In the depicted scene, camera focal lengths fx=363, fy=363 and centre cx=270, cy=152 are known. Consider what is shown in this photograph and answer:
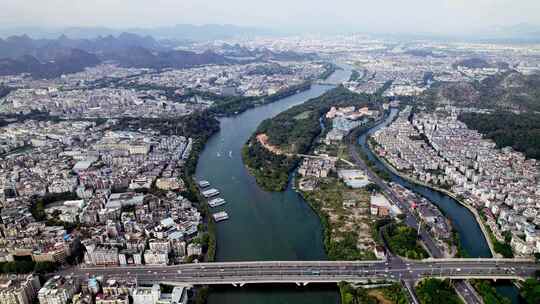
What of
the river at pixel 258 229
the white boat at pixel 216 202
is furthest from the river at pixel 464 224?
the white boat at pixel 216 202

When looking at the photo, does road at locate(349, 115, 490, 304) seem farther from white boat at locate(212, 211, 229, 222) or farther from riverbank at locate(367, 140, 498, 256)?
white boat at locate(212, 211, 229, 222)

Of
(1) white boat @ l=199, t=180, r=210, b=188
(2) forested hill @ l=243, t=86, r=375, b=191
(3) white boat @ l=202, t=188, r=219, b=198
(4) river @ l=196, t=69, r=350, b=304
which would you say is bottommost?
(4) river @ l=196, t=69, r=350, b=304

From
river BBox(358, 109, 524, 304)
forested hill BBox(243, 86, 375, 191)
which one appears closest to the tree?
river BBox(358, 109, 524, 304)

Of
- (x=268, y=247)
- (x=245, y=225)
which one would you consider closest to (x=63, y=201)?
(x=245, y=225)

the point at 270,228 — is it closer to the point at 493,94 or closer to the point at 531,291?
the point at 531,291

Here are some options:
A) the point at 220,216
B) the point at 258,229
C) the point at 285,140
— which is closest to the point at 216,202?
the point at 220,216

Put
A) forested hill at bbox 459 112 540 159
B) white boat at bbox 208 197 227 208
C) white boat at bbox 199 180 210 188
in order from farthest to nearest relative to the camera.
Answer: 1. forested hill at bbox 459 112 540 159
2. white boat at bbox 199 180 210 188
3. white boat at bbox 208 197 227 208
